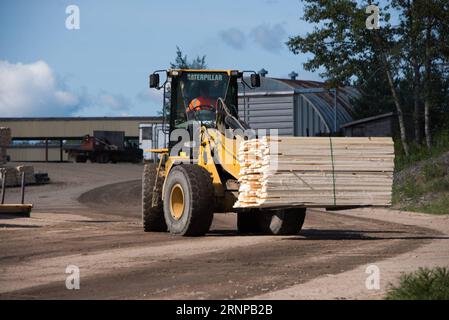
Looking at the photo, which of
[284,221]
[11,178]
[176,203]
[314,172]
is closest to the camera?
[314,172]

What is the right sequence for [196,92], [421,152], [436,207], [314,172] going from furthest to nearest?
[421,152] < [436,207] < [196,92] < [314,172]

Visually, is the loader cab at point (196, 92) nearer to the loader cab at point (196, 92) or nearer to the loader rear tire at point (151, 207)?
the loader cab at point (196, 92)

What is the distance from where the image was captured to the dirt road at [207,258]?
1043 cm

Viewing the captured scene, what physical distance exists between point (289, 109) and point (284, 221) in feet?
103

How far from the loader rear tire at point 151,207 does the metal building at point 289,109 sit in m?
28.6

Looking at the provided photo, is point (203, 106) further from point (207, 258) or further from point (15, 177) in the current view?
point (15, 177)

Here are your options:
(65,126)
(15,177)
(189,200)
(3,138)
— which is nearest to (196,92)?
(189,200)

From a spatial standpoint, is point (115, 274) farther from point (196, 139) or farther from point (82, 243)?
point (196, 139)

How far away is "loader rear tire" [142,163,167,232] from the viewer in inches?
762

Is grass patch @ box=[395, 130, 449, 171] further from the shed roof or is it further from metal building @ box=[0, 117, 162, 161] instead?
metal building @ box=[0, 117, 162, 161]

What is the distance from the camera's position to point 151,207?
19.4 m

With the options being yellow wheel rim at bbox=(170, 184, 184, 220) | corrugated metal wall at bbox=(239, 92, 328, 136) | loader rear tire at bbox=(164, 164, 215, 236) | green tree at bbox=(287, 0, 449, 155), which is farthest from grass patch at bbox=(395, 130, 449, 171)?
loader rear tire at bbox=(164, 164, 215, 236)
